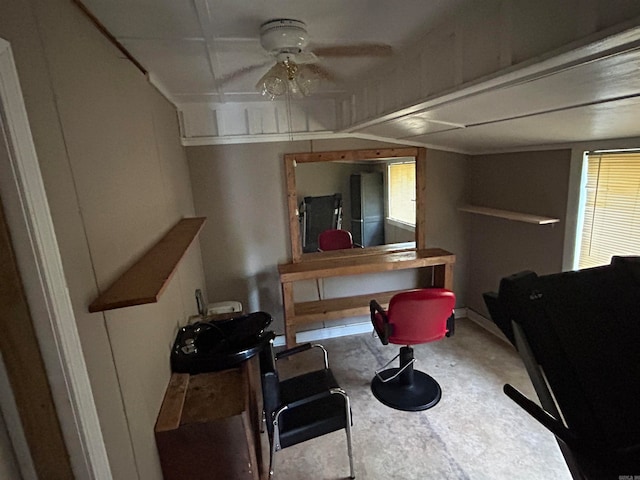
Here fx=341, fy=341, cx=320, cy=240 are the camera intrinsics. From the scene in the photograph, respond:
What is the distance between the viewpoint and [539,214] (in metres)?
2.85

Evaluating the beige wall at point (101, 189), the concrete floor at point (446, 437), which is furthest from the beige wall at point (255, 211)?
the beige wall at point (101, 189)

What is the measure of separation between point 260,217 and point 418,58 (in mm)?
2090

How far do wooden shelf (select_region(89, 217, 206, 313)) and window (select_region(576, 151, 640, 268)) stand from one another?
2678 millimetres

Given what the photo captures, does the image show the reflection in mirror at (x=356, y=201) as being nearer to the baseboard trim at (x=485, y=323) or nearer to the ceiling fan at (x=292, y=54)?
the baseboard trim at (x=485, y=323)

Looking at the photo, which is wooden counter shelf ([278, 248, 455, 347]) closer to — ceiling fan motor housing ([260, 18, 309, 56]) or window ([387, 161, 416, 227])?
window ([387, 161, 416, 227])

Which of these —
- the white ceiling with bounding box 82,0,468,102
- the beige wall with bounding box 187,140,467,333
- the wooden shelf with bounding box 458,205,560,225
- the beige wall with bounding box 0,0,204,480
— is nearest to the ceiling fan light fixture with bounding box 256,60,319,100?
the white ceiling with bounding box 82,0,468,102

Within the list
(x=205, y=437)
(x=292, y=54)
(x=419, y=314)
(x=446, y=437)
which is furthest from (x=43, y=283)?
(x=446, y=437)

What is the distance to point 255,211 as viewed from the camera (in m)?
3.26

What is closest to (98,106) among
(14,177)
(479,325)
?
(14,177)

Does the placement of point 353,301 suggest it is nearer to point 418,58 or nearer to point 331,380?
point 331,380

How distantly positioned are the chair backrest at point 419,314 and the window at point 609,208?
3.79 ft

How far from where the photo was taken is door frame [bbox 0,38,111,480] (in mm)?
687

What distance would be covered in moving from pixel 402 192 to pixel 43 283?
3.90 metres

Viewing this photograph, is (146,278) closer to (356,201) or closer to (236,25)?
(236,25)
